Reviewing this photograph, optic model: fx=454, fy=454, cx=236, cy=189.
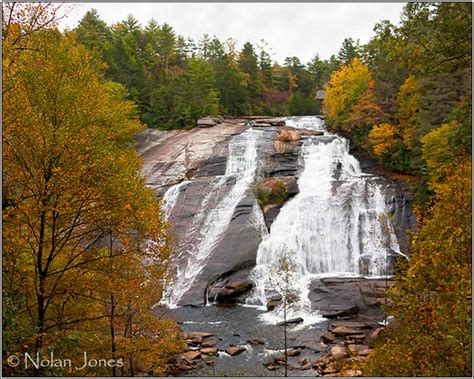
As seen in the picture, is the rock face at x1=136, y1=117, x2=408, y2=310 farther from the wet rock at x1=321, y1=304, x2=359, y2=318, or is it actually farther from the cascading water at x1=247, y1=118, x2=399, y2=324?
the cascading water at x1=247, y1=118, x2=399, y2=324

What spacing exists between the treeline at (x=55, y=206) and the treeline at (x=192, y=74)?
33223 mm

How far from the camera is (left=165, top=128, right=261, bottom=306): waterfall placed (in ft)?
91.8

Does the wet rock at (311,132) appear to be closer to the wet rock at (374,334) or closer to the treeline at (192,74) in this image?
the treeline at (192,74)

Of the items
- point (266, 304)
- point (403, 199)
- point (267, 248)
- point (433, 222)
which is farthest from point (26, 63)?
point (403, 199)

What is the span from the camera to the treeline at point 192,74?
51.0m

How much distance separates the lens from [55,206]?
1077 cm

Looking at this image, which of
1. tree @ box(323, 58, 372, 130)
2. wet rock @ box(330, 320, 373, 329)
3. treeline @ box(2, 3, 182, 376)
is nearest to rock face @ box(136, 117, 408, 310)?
wet rock @ box(330, 320, 373, 329)

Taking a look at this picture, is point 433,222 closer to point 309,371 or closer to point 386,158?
point 309,371

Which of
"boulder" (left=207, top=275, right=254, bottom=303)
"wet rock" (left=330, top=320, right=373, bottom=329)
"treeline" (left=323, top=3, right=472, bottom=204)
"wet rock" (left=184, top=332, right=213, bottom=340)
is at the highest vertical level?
"treeline" (left=323, top=3, right=472, bottom=204)

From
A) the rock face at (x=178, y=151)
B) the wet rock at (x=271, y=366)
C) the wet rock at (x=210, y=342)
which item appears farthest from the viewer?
the rock face at (x=178, y=151)

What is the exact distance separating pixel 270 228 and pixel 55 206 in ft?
69.9

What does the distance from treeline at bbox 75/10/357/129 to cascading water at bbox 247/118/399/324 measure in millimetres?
21238

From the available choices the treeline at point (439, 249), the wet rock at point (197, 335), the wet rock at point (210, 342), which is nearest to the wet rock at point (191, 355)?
the wet rock at point (210, 342)

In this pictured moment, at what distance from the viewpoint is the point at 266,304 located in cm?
2544
